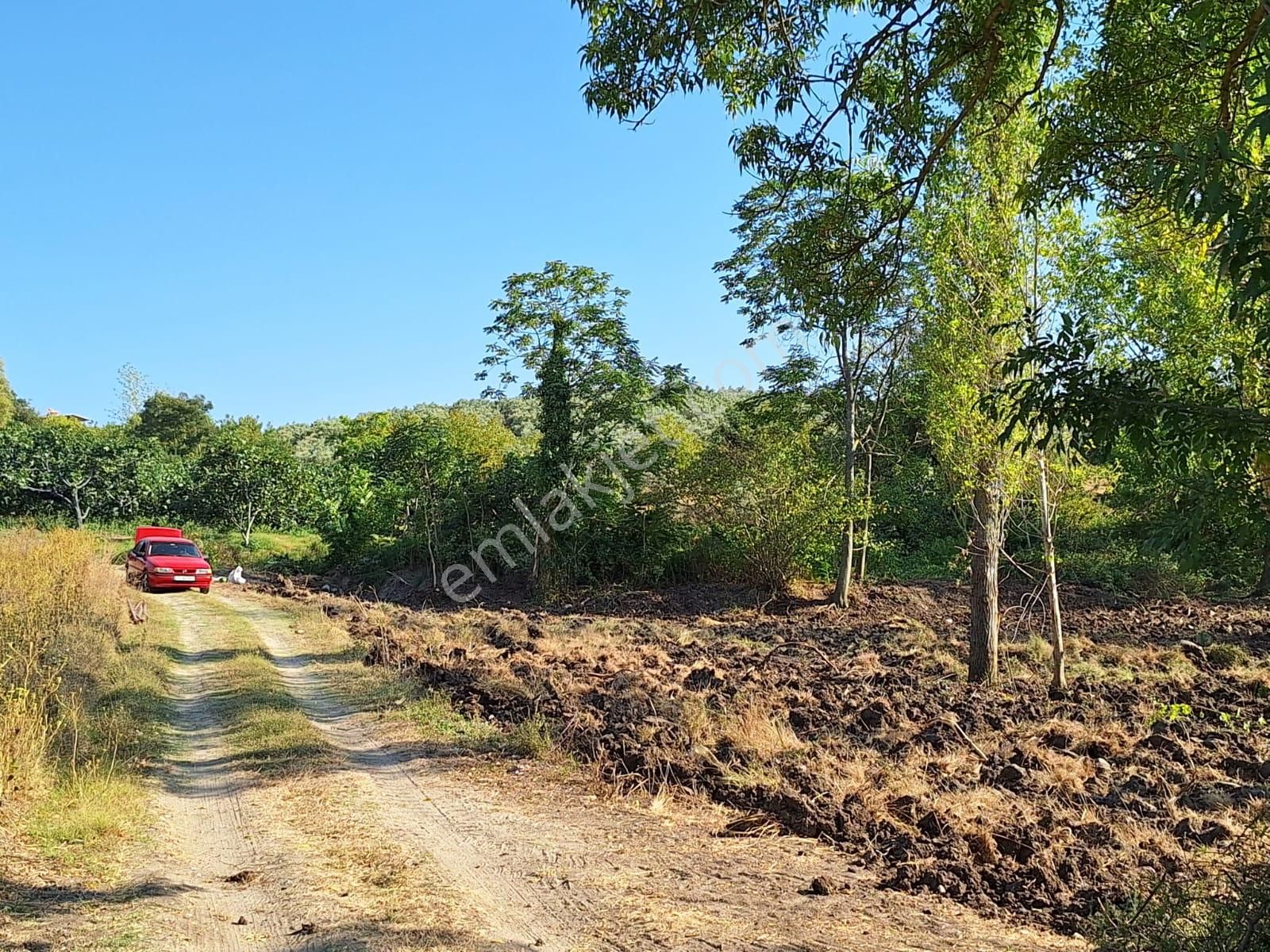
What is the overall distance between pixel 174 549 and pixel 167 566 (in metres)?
1.03

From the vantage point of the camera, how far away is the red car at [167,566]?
1978cm

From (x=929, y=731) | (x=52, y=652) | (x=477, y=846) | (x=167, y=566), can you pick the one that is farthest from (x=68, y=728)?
(x=167, y=566)

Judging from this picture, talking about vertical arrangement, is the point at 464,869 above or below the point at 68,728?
below

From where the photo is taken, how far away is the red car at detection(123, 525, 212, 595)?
64.9 feet

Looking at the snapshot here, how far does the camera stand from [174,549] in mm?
20844

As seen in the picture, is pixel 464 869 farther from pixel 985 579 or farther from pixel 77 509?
pixel 77 509

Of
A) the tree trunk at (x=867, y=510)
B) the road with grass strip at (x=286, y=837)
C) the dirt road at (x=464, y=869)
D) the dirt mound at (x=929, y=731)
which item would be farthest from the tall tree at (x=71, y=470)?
the dirt road at (x=464, y=869)

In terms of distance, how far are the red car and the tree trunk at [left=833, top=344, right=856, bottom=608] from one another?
47.8 feet

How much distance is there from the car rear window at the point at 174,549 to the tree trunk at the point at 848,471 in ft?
49.5

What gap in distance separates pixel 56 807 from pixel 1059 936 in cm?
569

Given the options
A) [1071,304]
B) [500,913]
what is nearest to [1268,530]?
[500,913]

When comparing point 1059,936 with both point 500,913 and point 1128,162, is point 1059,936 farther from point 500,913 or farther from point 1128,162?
point 1128,162

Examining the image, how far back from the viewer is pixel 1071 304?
9.66 metres

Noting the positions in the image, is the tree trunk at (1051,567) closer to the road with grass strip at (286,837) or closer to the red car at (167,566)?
the road with grass strip at (286,837)
